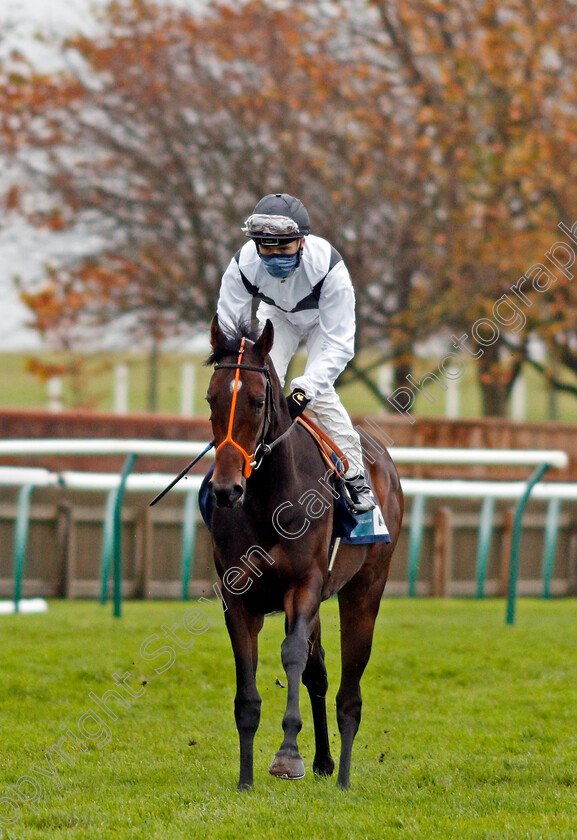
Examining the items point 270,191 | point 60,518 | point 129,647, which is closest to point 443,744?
point 129,647

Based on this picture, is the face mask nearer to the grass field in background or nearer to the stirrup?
the stirrup

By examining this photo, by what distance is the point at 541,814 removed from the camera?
4.57m

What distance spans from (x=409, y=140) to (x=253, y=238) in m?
11.6

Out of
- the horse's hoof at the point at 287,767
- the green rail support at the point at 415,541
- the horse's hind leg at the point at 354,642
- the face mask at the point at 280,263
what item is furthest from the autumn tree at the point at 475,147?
the horse's hoof at the point at 287,767

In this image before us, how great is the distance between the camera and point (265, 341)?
4.83 metres

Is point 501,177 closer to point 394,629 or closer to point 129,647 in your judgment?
point 394,629

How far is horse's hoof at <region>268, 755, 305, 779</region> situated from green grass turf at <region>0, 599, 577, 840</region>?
130 millimetres

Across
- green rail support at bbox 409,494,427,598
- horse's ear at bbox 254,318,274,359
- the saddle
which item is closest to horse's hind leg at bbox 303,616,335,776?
the saddle

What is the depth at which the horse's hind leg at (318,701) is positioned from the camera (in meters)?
5.39

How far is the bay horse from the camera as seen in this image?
15.0 feet

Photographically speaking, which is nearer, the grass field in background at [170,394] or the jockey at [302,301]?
the jockey at [302,301]

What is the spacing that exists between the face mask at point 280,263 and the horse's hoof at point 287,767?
1.92 meters

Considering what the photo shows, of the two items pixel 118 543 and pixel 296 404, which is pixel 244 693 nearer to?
pixel 296 404

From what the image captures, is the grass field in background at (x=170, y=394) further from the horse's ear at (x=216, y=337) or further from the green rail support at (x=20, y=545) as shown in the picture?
the horse's ear at (x=216, y=337)
